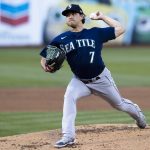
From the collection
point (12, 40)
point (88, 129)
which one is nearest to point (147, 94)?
point (88, 129)

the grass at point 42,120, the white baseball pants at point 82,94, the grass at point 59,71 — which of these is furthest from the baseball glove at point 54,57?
the grass at point 59,71

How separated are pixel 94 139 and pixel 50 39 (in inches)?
734

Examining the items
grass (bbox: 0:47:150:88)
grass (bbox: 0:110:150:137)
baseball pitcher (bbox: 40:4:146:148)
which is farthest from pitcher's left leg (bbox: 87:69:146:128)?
grass (bbox: 0:47:150:88)

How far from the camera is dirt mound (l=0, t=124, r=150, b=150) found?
23.3 ft

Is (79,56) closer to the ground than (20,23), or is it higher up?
closer to the ground

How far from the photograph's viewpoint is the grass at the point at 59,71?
16109 mm

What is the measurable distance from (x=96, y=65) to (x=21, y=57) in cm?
1604

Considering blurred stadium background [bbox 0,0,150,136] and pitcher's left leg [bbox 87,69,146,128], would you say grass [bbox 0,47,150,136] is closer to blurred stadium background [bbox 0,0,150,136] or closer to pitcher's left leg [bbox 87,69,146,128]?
blurred stadium background [bbox 0,0,150,136]

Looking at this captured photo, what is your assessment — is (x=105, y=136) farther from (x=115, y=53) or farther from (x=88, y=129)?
(x=115, y=53)

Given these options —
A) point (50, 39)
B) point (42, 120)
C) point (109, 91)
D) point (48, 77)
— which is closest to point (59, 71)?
point (48, 77)

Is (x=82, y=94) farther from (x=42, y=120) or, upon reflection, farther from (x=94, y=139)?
(x=42, y=120)

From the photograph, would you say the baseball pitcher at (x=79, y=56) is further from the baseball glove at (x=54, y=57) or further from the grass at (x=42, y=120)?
the grass at (x=42, y=120)

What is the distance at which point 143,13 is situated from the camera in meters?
28.0

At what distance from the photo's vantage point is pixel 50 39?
1027 inches
